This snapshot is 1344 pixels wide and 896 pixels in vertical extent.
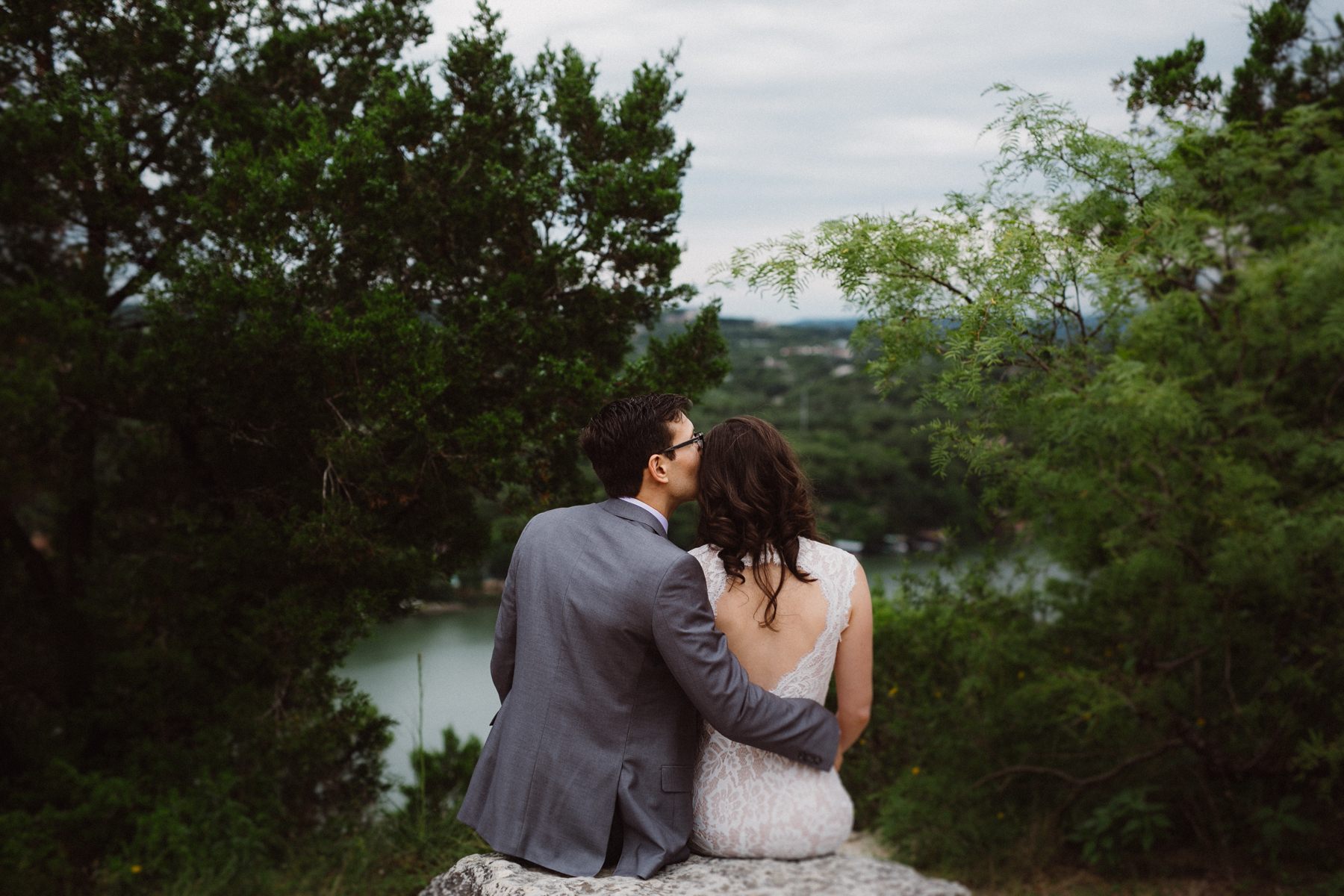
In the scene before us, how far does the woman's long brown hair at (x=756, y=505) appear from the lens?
1917 millimetres

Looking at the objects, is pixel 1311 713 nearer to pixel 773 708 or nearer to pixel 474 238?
pixel 773 708

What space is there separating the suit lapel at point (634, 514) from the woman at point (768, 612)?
12 cm

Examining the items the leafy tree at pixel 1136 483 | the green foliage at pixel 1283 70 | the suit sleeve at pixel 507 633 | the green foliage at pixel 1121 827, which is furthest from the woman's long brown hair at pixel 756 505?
the green foliage at pixel 1121 827

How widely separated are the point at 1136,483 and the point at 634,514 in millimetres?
3971

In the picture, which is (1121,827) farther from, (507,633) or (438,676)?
Result: (438,676)

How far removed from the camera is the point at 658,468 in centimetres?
197

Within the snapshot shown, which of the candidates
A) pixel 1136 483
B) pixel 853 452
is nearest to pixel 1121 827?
pixel 1136 483

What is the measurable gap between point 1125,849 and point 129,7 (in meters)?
7.71

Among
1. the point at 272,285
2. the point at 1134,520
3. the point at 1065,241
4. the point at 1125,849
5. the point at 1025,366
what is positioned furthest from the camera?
the point at 1125,849

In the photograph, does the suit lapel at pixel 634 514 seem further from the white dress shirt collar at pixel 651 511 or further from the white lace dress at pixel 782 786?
the white lace dress at pixel 782 786

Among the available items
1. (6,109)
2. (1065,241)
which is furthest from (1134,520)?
(6,109)

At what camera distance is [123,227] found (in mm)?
5070

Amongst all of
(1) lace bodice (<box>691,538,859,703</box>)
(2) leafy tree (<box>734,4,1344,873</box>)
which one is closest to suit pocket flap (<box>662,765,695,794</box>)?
(1) lace bodice (<box>691,538,859,703</box>)

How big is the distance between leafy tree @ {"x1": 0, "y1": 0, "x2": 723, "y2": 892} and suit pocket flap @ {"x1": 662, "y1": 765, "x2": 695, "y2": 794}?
2.41 metres
